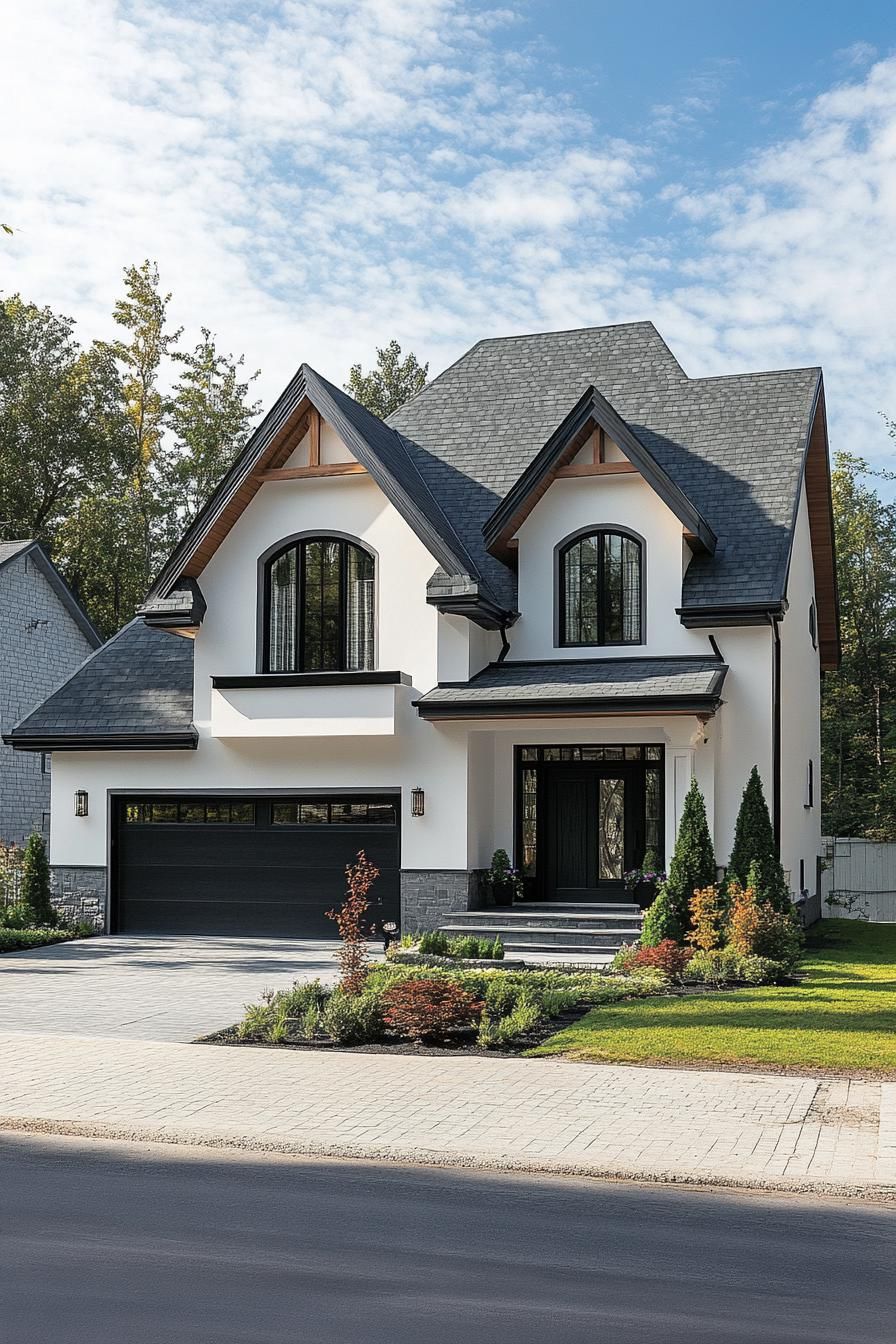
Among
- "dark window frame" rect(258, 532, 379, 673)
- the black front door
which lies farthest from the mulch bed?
"dark window frame" rect(258, 532, 379, 673)

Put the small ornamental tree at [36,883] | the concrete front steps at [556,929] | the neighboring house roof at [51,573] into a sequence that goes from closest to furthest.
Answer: the concrete front steps at [556,929]
the small ornamental tree at [36,883]
the neighboring house roof at [51,573]

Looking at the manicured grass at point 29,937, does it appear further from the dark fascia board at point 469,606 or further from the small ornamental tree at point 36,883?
the dark fascia board at point 469,606

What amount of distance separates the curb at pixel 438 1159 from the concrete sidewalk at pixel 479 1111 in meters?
0.01

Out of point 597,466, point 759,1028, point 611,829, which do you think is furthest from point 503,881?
point 759,1028

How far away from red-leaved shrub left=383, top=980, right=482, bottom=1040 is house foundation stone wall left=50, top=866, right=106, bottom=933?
406 inches

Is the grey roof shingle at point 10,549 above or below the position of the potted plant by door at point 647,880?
above

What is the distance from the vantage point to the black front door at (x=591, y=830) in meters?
20.3

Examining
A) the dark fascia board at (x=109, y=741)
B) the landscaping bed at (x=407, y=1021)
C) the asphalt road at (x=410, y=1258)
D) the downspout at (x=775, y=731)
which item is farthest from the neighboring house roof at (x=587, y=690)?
the asphalt road at (x=410, y=1258)

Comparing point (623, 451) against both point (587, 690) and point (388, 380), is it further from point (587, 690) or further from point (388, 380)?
point (388, 380)

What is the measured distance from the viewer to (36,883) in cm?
2111

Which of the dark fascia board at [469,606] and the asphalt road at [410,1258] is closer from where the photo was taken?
the asphalt road at [410,1258]

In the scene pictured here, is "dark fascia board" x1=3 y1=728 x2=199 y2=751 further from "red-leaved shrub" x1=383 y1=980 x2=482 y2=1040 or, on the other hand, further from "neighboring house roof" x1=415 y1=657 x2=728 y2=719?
"red-leaved shrub" x1=383 y1=980 x2=482 y2=1040

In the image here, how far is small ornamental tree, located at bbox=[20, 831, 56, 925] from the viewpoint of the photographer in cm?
2105

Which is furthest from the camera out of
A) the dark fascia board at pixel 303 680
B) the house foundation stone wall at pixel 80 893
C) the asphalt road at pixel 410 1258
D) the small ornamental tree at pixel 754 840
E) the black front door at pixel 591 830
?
the house foundation stone wall at pixel 80 893
